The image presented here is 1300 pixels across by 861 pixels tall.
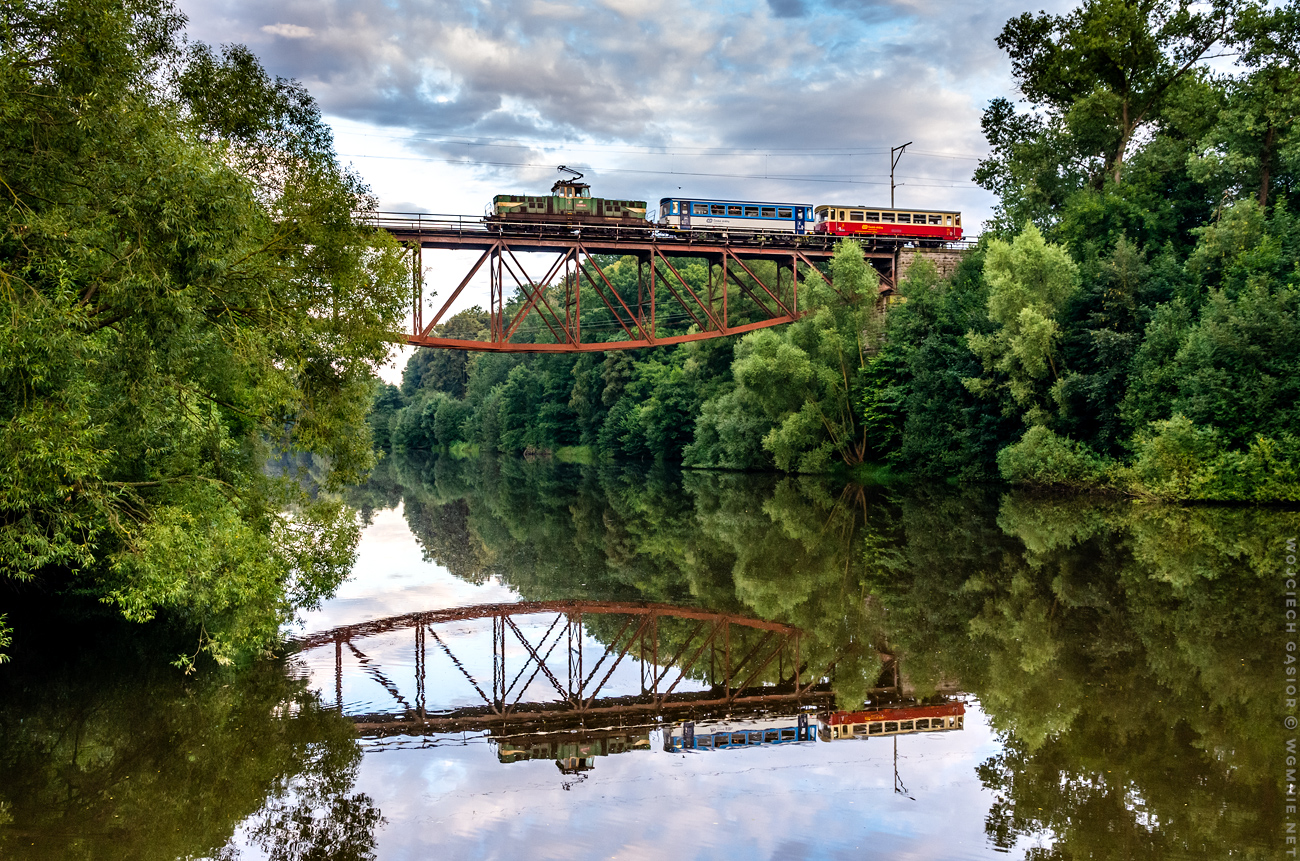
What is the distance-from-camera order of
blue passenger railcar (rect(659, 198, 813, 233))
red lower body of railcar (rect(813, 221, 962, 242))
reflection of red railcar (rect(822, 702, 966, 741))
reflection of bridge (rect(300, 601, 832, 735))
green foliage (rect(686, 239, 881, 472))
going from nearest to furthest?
reflection of red railcar (rect(822, 702, 966, 741)), reflection of bridge (rect(300, 601, 832, 735)), blue passenger railcar (rect(659, 198, 813, 233)), green foliage (rect(686, 239, 881, 472)), red lower body of railcar (rect(813, 221, 962, 242))

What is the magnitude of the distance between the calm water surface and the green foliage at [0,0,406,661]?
6.60 ft

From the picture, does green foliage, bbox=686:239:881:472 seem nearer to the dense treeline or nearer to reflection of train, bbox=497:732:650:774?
the dense treeline

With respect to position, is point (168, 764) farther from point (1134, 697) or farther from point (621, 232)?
point (621, 232)

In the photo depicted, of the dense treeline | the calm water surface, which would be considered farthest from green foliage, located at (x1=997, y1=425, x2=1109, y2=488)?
the calm water surface

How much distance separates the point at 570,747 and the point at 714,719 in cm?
224

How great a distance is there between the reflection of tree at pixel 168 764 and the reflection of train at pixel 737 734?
4159 millimetres

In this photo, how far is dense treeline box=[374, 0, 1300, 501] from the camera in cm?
3197

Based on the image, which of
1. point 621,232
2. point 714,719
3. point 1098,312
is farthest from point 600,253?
point 714,719

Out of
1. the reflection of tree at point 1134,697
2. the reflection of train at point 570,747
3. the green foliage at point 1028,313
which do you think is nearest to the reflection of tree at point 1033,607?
the reflection of tree at point 1134,697

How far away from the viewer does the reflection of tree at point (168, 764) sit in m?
9.26

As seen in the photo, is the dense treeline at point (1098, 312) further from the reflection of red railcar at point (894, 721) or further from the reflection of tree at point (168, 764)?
the reflection of tree at point (168, 764)

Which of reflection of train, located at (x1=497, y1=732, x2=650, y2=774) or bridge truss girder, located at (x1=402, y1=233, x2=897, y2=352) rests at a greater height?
bridge truss girder, located at (x1=402, y1=233, x2=897, y2=352)

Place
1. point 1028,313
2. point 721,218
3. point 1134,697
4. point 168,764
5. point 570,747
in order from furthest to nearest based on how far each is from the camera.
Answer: point 721,218
point 1028,313
point 1134,697
point 570,747
point 168,764

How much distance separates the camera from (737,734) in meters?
12.7
